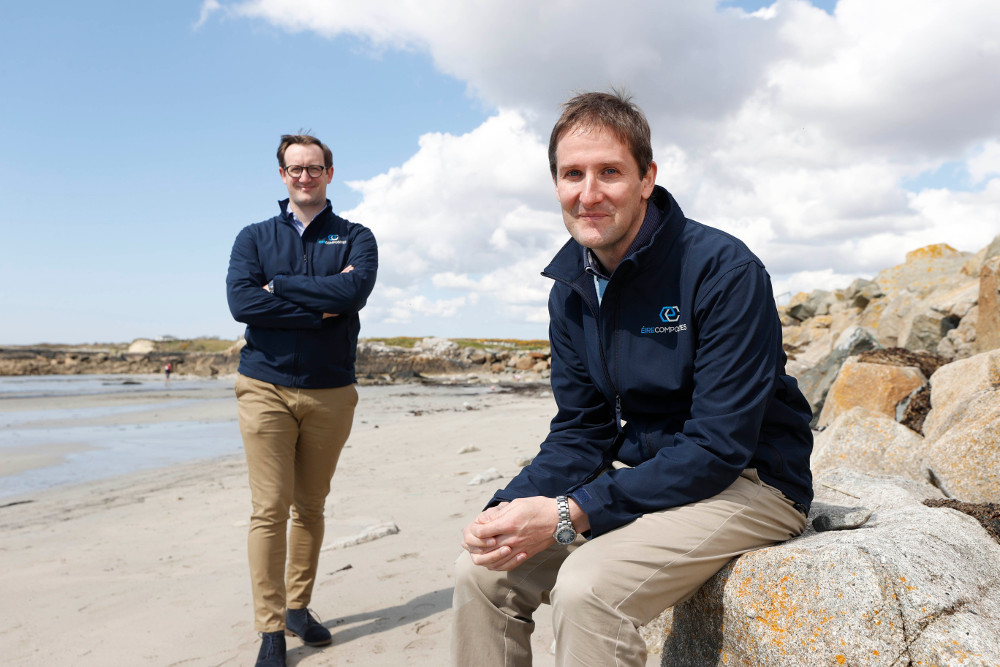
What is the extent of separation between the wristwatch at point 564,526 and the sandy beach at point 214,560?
1266 millimetres

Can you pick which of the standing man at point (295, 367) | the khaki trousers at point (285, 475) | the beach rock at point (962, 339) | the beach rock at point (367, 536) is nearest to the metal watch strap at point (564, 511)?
the khaki trousers at point (285, 475)

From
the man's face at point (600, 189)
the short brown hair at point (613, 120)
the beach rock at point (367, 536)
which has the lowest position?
the beach rock at point (367, 536)

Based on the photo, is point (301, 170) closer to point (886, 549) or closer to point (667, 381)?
point (667, 381)

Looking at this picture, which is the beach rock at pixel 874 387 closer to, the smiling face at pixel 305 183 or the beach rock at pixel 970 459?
the beach rock at pixel 970 459

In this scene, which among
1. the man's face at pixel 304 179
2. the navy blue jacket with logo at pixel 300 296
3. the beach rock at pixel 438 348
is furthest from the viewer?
the beach rock at pixel 438 348

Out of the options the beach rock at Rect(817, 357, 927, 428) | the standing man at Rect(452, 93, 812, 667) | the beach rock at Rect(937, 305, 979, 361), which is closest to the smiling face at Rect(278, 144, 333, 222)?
the standing man at Rect(452, 93, 812, 667)

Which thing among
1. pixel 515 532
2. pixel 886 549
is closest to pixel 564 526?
pixel 515 532

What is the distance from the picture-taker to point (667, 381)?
91.5 inches

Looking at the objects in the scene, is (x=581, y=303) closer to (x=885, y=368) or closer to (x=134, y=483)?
(x=885, y=368)

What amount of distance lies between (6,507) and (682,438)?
8.33 m

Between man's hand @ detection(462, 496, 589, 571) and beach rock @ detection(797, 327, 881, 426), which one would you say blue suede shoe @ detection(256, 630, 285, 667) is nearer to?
man's hand @ detection(462, 496, 589, 571)

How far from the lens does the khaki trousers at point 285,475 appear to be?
360 cm

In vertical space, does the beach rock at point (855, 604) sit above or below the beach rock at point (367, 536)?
above

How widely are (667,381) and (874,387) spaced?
15.9 ft
